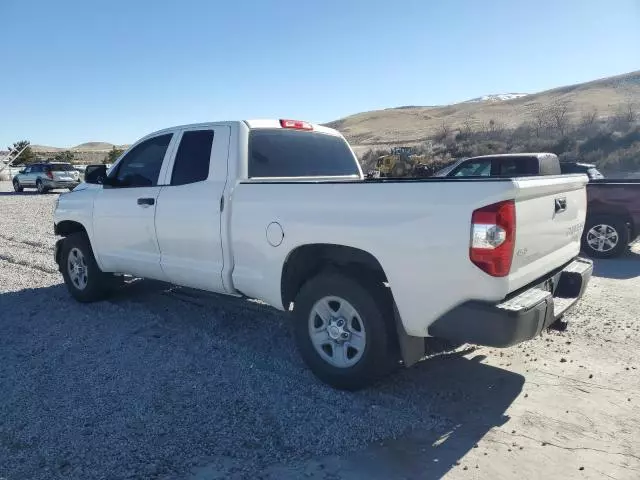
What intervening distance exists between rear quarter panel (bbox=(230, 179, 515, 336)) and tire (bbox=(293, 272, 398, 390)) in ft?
0.82

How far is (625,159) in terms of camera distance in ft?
87.5

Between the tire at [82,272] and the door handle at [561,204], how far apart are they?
16.4 feet

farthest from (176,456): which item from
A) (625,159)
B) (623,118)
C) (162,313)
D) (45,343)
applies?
(623,118)

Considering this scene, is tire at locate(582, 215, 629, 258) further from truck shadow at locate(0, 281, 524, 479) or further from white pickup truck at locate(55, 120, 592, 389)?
truck shadow at locate(0, 281, 524, 479)

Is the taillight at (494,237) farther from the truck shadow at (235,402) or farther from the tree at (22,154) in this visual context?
the tree at (22,154)

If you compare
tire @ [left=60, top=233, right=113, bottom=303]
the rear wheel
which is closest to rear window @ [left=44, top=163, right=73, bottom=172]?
the rear wheel

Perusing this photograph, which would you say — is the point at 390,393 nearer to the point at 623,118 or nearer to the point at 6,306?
the point at 6,306

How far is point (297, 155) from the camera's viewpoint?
5.34m

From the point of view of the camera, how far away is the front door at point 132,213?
18.2 ft

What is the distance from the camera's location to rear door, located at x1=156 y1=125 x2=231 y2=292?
482cm

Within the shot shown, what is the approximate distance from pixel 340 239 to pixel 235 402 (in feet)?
4.60

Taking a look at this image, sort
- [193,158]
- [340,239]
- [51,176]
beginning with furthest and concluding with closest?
[51,176] < [193,158] < [340,239]

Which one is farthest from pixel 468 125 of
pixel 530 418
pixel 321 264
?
pixel 530 418

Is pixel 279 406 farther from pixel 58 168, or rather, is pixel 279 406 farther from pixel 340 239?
pixel 58 168
